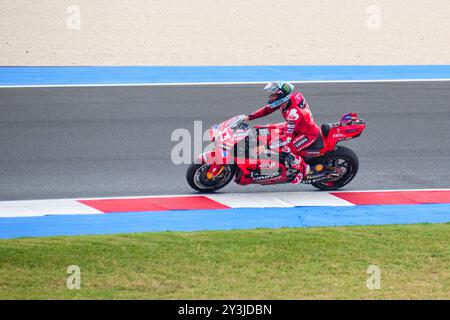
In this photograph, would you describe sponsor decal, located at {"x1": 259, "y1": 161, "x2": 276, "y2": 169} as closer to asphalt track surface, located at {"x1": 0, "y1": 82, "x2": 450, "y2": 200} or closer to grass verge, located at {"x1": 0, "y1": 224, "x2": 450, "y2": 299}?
asphalt track surface, located at {"x1": 0, "y1": 82, "x2": 450, "y2": 200}

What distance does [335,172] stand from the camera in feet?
44.6

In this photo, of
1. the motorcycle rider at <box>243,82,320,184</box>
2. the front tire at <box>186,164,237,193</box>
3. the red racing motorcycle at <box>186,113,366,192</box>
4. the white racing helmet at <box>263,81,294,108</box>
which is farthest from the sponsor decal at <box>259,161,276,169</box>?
the white racing helmet at <box>263,81,294,108</box>

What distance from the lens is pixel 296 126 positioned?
13062mm

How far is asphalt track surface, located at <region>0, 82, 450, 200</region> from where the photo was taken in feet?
46.1

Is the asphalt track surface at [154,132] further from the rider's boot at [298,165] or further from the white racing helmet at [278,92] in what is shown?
the white racing helmet at [278,92]

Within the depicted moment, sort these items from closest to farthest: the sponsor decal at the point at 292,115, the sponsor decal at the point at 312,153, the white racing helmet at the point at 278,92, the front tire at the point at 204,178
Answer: the white racing helmet at the point at 278,92 → the sponsor decal at the point at 292,115 → the front tire at the point at 204,178 → the sponsor decal at the point at 312,153

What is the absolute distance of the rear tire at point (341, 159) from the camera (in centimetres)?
1331

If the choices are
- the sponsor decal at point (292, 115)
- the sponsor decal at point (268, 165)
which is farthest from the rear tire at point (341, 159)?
the sponsor decal at point (292, 115)

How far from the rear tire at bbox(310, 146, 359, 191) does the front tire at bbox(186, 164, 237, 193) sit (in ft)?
3.89
